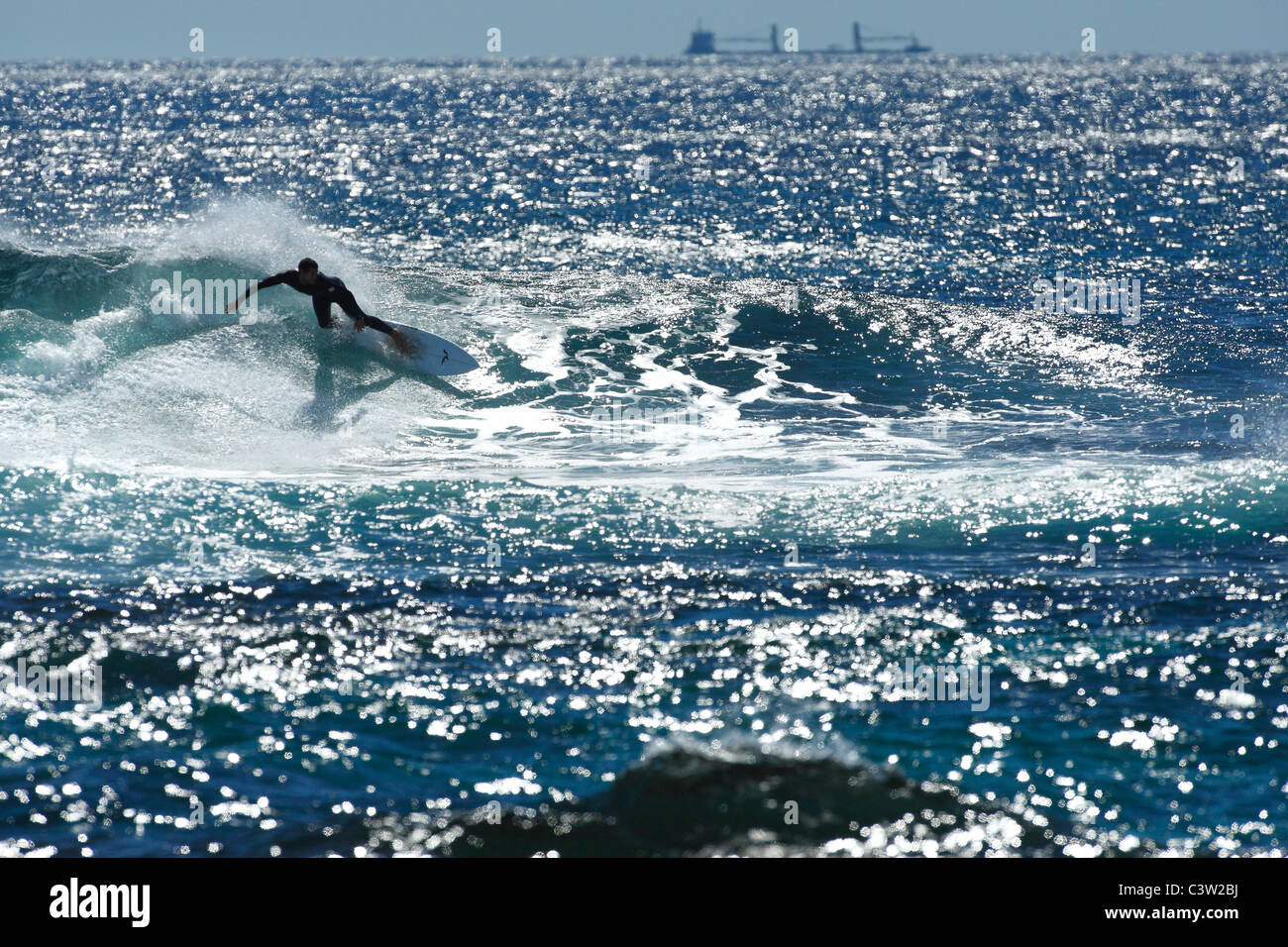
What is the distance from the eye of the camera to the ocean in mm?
6934

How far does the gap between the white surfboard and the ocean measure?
1.07 ft

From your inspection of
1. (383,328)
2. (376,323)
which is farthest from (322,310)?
(383,328)

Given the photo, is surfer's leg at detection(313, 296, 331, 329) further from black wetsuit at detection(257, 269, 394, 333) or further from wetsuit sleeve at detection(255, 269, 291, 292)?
wetsuit sleeve at detection(255, 269, 291, 292)

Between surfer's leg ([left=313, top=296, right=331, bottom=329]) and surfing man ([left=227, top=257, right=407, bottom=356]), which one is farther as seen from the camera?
surfer's leg ([left=313, top=296, right=331, bottom=329])

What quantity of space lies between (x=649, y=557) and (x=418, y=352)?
799cm

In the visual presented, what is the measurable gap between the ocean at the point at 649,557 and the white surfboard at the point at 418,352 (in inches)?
12.8

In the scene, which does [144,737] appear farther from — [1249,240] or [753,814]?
[1249,240]

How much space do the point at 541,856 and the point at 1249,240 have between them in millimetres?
31527

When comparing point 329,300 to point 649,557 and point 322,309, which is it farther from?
point 649,557

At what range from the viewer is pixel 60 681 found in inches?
324
